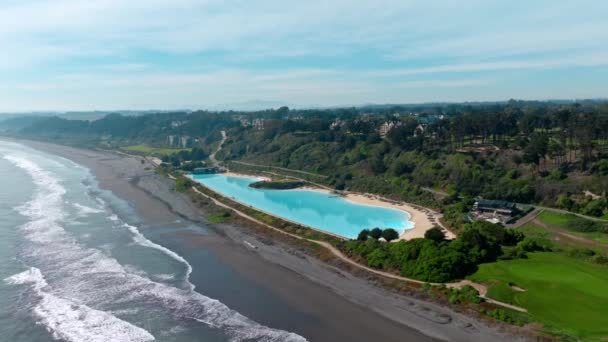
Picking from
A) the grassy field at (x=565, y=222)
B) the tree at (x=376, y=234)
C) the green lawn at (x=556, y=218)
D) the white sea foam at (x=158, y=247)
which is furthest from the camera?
the green lawn at (x=556, y=218)

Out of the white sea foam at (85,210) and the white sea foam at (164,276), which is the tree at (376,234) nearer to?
the white sea foam at (164,276)

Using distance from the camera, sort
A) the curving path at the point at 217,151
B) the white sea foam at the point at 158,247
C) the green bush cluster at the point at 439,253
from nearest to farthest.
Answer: the green bush cluster at the point at 439,253, the white sea foam at the point at 158,247, the curving path at the point at 217,151

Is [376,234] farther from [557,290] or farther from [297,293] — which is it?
[557,290]

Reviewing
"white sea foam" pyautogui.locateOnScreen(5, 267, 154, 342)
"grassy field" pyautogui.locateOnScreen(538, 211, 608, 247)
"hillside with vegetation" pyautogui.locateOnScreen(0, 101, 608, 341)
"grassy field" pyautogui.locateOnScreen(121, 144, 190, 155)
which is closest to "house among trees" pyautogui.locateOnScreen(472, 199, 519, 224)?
"hillside with vegetation" pyautogui.locateOnScreen(0, 101, 608, 341)

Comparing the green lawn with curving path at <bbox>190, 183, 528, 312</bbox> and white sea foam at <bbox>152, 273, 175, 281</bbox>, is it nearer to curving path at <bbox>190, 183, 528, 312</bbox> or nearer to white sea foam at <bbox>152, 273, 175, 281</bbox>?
curving path at <bbox>190, 183, 528, 312</bbox>

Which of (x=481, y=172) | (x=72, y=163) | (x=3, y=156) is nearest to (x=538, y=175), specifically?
(x=481, y=172)

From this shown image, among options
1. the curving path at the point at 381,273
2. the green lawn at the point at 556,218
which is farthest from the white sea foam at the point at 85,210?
the green lawn at the point at 556,218

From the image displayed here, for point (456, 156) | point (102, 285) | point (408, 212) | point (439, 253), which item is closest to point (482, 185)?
point (408, 212)
